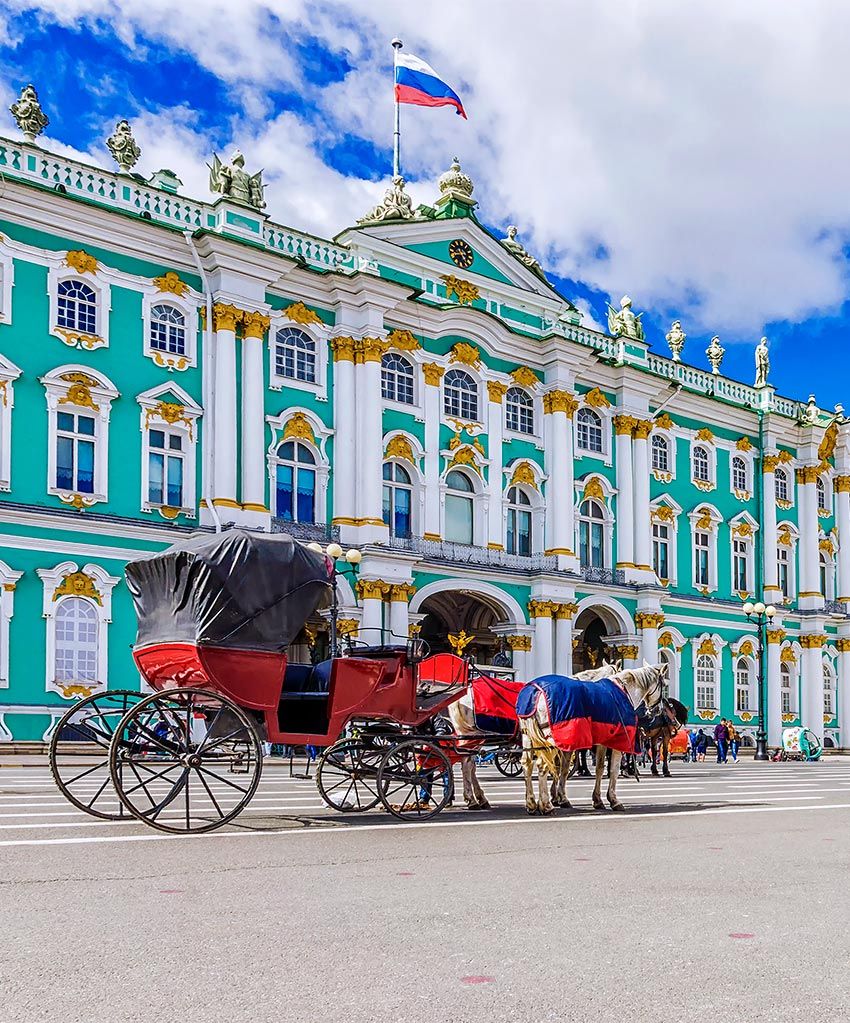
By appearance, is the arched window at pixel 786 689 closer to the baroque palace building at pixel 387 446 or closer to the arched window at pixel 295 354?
the baroque palace building at pixel 387 446

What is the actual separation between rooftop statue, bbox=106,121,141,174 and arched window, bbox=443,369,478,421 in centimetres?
1218

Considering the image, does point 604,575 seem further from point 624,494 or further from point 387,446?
point 387,446

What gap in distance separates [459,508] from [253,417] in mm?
8647

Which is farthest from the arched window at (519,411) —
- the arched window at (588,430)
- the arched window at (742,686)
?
the arched window at (742,686)

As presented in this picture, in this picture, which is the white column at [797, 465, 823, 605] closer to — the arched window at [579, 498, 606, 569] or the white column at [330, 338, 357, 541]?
the arched window at [579, 498, 606, 569]

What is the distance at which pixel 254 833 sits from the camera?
1227cm

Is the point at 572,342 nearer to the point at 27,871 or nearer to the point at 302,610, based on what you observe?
the point at 302,610

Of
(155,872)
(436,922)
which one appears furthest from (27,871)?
(436,922)

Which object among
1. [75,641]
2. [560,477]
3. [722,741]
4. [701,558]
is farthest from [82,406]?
[701,558]

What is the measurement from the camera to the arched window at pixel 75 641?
30.6 metres

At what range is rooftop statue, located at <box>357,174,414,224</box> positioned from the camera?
40.7 m

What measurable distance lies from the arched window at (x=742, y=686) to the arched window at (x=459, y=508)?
52.8 ft

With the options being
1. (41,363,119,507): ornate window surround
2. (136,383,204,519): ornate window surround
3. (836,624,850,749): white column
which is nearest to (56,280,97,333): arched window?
(41,363,119,507): ornate window surround

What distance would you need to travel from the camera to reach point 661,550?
47.5 m
